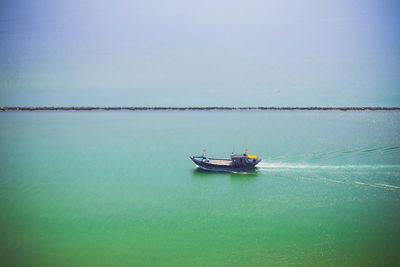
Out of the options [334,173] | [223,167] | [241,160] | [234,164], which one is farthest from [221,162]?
[334,173]

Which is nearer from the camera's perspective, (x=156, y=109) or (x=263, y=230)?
(x=263, y=230)

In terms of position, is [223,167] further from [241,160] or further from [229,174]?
[241,160]

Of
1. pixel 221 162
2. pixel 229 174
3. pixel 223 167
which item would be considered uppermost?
pixel 221 162

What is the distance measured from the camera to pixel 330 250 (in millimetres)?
5590

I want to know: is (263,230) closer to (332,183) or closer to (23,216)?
(332,183)

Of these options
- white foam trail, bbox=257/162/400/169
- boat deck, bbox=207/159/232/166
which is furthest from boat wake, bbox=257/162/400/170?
boat deck, bbox=207/159/232/166

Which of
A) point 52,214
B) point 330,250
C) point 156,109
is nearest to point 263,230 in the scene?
point 330,250

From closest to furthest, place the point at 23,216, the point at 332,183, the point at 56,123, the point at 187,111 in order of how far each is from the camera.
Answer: the point at 23,216
the point at 332,183
the point at 56,123
the point at 187,111

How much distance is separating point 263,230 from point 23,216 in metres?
5.31

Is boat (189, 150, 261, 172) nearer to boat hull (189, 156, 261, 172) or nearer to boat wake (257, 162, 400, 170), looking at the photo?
boat hull (189, 156, 261, 172)

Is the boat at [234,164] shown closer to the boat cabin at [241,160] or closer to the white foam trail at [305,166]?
the boat cabin at [241,160]

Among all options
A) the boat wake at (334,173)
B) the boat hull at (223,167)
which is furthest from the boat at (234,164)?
the boat wake at (334,173)

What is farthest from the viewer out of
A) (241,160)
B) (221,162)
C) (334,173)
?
(221,162)

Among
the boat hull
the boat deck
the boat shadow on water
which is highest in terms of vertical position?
the boat deck
